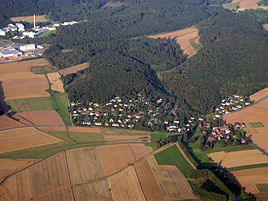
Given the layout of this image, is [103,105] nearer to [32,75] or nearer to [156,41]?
[32,75]

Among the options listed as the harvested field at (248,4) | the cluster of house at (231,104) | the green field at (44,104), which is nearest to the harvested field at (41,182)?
the green field at (44,104)

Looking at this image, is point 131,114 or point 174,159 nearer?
point 174,159

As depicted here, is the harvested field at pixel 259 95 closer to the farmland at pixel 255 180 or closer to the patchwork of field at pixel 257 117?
the patchwork of field at pixel 257 117

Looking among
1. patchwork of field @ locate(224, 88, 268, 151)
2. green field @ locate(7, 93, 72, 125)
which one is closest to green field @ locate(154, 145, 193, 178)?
patchwork of field @ locate(224, 88, 268, 151)

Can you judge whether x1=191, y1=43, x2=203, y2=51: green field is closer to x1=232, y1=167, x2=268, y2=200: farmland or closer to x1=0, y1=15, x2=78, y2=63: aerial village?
x1=0, y1=15, x2=78, y2=63: aerial village

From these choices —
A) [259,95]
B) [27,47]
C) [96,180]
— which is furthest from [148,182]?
[27,47]

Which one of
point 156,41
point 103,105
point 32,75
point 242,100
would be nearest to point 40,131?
point 103,105

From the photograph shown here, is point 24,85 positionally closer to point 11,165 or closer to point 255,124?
point 11,165
